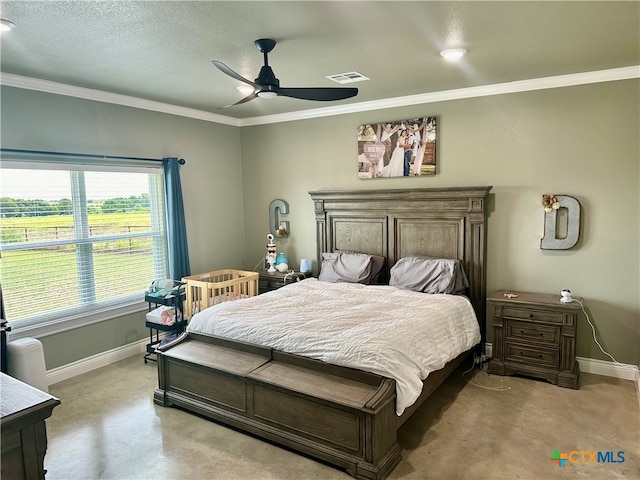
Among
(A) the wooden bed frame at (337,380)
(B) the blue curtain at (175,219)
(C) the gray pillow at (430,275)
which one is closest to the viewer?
(A) the wooden bed frame at (337,380)

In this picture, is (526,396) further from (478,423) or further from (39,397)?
(39,397)

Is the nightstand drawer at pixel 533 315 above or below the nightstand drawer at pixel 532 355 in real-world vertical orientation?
above

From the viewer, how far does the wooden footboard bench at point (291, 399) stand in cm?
249

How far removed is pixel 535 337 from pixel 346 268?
76.0 inches

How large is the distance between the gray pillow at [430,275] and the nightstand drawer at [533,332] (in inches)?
21.8

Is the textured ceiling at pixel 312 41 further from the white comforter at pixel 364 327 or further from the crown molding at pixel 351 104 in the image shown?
the white comforter at pixel 364 327

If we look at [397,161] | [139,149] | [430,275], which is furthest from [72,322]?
[397,161]

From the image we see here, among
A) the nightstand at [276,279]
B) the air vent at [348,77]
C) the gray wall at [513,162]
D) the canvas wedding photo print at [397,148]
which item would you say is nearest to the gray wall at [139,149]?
the gray wall at [513,162]

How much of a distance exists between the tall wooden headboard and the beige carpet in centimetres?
109

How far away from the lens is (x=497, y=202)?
422cm

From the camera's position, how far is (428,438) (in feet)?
9.48

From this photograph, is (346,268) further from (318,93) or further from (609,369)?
(609,369)

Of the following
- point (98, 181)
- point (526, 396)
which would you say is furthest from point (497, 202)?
point (98, 181)

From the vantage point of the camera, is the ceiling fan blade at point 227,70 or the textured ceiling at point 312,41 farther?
the ceiling fan blade at point 227,70
